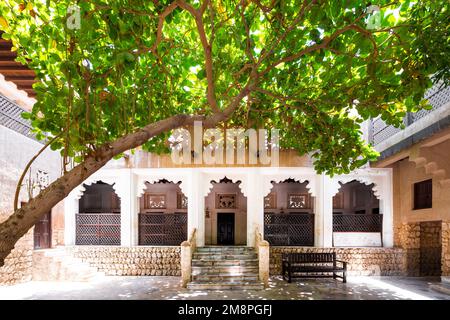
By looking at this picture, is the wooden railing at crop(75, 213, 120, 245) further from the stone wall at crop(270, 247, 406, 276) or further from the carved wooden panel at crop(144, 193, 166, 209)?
the stone wall at crop(270, 247, 406, 276)

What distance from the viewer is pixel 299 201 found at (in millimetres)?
16578

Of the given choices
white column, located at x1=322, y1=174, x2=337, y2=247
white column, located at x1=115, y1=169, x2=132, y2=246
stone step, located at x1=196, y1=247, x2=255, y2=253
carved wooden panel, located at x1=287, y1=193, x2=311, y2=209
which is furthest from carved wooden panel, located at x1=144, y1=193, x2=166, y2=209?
white column, located at x1=322, y1=174, x2=337, y2=247

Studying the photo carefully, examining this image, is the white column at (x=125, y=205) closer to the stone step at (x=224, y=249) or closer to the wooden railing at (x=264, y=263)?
the stone step at (x=224, y=249)

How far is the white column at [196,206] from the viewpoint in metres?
13.0

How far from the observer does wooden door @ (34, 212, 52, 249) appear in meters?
12.1

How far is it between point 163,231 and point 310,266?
5806 millimetres

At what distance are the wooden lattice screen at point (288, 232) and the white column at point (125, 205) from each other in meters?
5.29

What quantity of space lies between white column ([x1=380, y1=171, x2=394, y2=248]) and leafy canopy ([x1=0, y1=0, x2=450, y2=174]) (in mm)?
6383

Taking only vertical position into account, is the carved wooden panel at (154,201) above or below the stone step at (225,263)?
above

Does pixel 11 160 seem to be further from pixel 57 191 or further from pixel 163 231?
pixel 57 191

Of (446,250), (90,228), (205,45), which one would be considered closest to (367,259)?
(446,250)

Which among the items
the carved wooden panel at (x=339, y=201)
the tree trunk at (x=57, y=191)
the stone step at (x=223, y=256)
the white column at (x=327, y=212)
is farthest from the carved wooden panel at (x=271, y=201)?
the tree trunk at (x=57, y=191)

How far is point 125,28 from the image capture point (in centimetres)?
438

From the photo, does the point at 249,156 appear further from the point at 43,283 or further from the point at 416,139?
the point at 43,283
